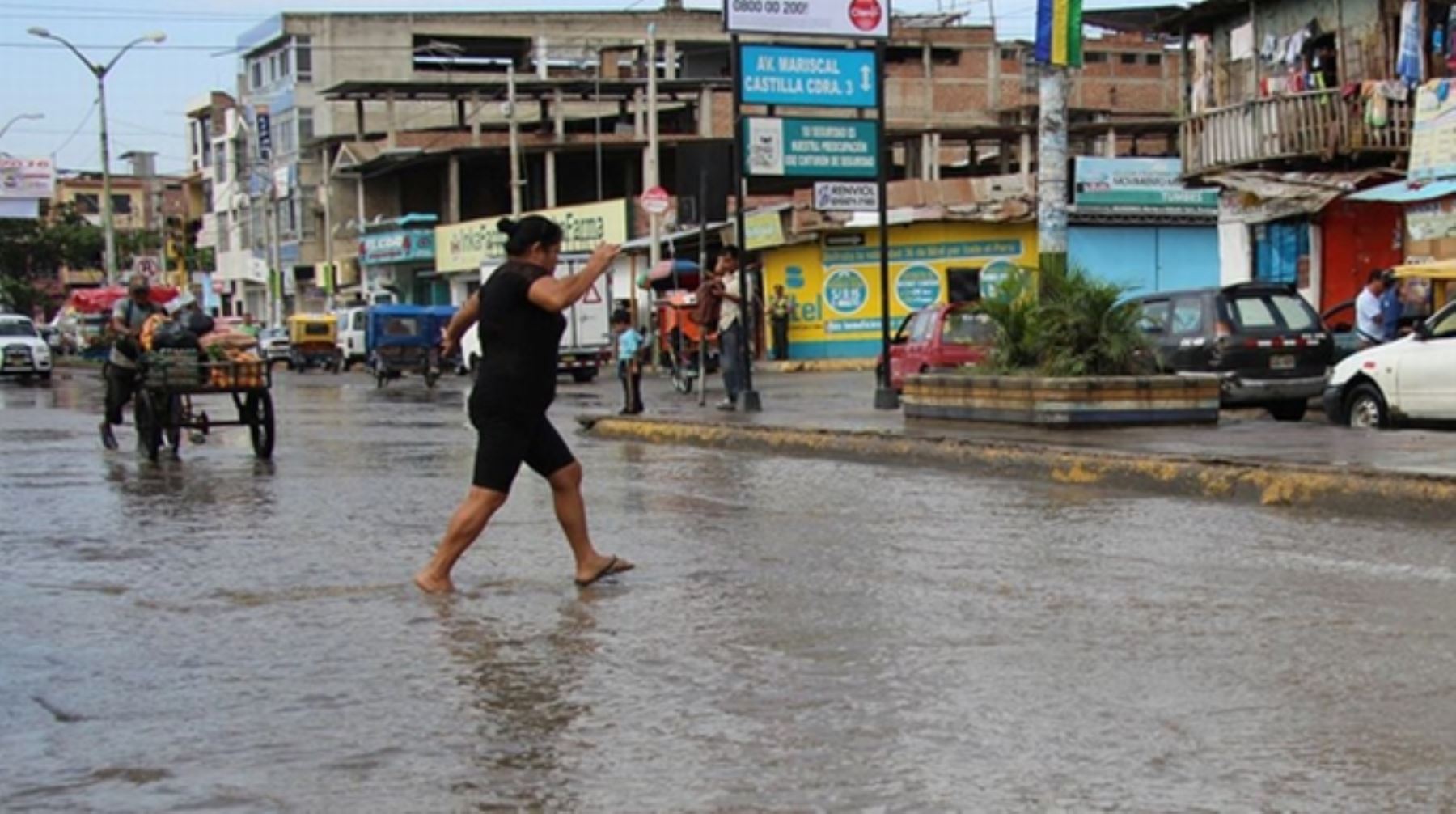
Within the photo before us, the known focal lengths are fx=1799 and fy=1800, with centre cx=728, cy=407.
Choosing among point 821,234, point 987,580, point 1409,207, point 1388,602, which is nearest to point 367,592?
point 987,580

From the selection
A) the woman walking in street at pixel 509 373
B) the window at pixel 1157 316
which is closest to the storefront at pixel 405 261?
the window at pixel 1157 316

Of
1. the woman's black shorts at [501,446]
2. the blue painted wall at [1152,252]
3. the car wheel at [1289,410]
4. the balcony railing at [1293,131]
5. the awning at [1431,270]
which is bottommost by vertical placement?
the car wheel at [1289,410]

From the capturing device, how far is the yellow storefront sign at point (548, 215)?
53.5 metres

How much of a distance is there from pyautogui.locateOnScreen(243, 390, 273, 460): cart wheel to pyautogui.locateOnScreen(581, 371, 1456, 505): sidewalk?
14.1 ft

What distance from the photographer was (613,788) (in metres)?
4.77

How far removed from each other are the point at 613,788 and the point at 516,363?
341cm

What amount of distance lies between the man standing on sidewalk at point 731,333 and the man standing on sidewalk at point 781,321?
2084 cm

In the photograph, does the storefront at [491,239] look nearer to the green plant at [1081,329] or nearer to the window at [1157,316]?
the window at [1157,316]

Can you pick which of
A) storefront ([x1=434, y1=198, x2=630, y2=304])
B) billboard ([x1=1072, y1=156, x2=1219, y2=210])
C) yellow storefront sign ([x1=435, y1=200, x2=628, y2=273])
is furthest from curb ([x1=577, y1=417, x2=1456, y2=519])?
yellow storefront sign ([x1=435, y1=200, x2=628, y2=273])

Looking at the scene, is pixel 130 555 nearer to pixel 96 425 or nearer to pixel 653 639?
pixel 653 639

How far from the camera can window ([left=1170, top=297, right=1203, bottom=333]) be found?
19828mm

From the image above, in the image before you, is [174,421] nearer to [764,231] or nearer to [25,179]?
[764,231]

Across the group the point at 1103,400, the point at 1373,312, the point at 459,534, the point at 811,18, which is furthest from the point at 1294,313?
the point at 459,534

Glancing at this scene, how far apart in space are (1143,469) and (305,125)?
69127 millimetres
